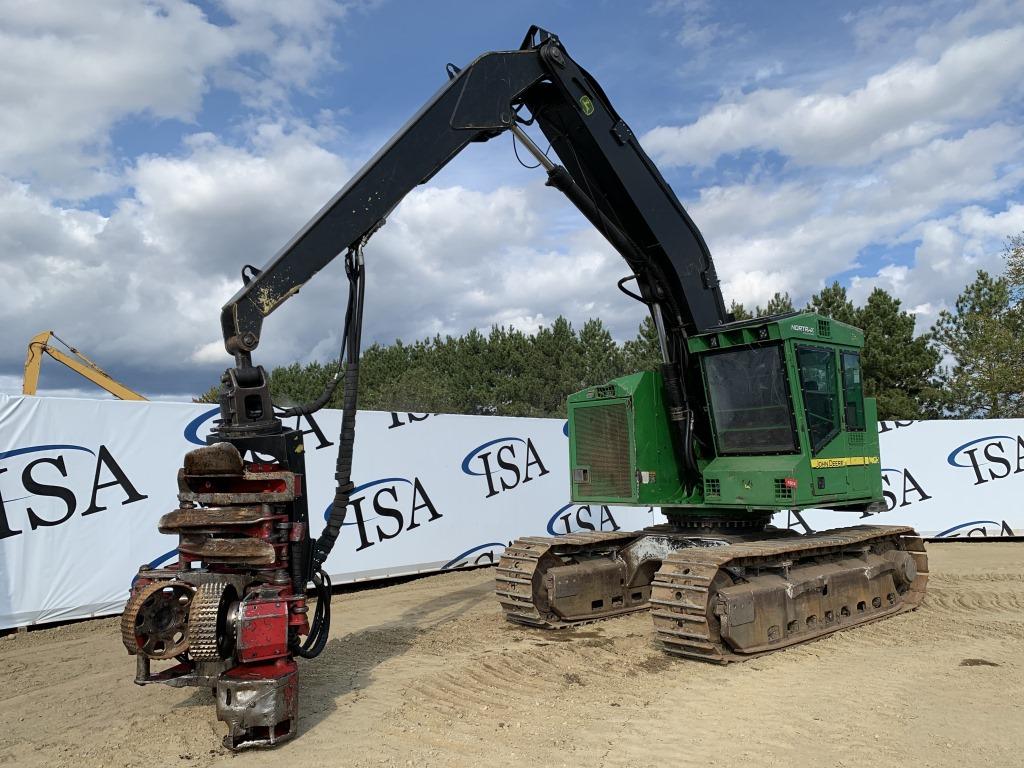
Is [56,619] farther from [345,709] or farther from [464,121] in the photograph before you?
[464,121]

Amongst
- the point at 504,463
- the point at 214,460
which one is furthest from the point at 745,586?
the point at 504,463

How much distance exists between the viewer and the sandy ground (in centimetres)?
466

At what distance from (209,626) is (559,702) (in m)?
2.49

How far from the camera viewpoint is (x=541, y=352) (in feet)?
121

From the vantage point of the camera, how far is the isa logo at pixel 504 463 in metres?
12.1

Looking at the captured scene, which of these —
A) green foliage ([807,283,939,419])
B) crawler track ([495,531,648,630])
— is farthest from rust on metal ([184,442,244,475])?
green foliage ([807,283,939,419])

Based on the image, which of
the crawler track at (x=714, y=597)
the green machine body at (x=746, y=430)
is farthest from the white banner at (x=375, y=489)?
the crawler track at (x=714, y=597)

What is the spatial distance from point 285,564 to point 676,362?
4679 mm

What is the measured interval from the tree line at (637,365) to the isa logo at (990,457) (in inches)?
520

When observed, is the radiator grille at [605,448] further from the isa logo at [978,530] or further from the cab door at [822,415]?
the isa logo at [978,530]

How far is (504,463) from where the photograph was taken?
12.5 metres

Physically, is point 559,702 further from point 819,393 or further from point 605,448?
point 819,393

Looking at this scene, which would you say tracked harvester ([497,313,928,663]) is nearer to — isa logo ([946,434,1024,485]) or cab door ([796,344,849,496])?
cab door ([796,344,849,496])

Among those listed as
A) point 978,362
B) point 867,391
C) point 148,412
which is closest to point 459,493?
point 148,412
